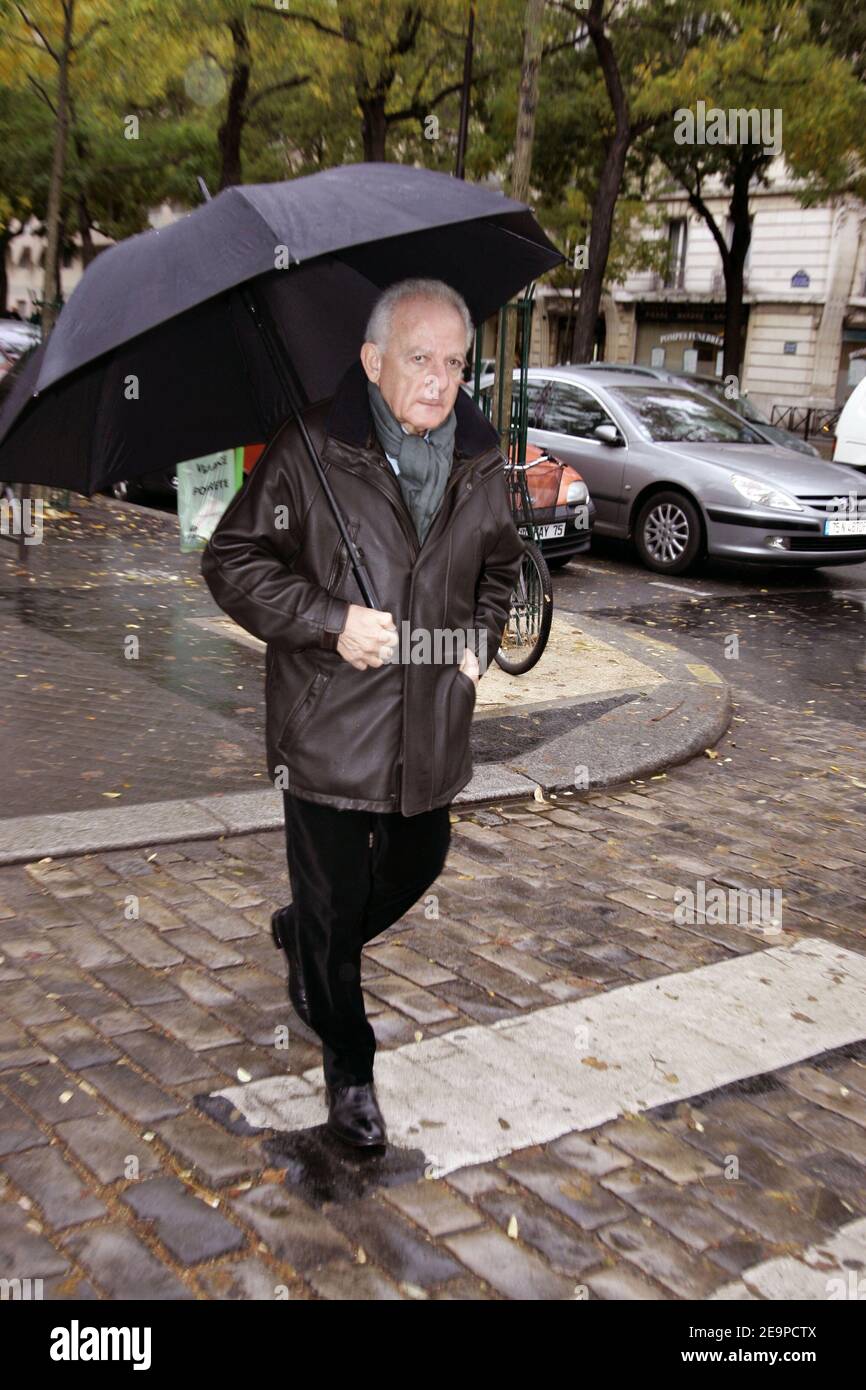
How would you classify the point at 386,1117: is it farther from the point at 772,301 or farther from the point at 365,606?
the point at 772,301

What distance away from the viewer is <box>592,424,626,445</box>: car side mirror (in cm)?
1259

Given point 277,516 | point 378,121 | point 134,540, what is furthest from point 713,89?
point 277,516

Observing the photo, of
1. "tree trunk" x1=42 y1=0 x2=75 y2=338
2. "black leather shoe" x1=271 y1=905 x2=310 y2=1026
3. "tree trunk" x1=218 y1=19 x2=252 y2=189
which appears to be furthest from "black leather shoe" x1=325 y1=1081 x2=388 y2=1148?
"tree trunk" x1=218 y1=19 x2=252 y2=189

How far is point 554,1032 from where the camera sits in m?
3.69

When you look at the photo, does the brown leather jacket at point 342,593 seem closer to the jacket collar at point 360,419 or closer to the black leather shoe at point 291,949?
the jacket collar at point 360,419

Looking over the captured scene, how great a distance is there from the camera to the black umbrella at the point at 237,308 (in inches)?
103

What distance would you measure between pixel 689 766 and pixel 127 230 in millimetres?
30830

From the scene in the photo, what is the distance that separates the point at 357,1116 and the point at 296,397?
1.61 m

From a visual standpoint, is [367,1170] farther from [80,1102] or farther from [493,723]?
[493,723]

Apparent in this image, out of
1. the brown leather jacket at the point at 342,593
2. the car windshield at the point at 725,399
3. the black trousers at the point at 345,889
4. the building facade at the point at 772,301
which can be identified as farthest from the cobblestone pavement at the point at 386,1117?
the building facade at the point at 772,301

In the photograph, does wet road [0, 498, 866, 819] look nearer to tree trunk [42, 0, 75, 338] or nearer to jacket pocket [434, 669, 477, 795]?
jacket pocket [434, 669, 477, 795]

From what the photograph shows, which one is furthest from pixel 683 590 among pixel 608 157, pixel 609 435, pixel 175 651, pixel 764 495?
pixel 608 157

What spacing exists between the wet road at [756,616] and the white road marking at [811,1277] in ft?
16.5

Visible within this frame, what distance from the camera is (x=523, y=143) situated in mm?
9086
